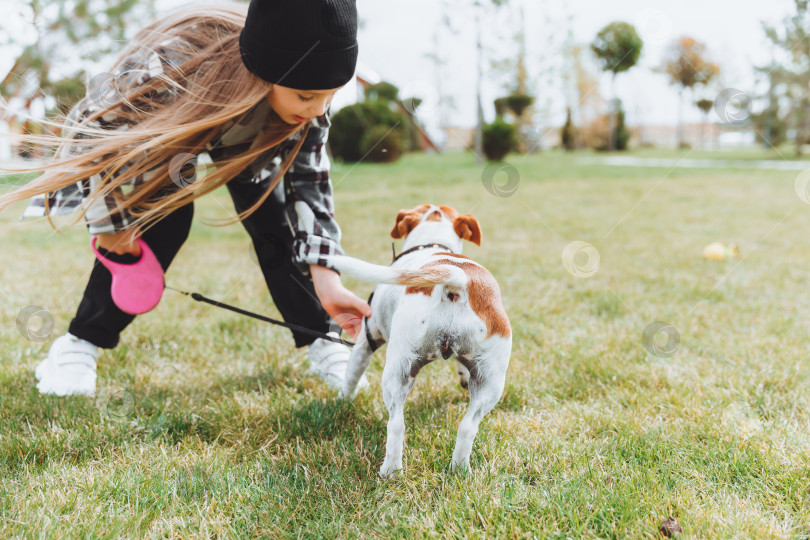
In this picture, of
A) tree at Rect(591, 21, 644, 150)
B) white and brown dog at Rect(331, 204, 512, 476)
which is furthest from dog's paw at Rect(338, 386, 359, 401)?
tree at Rect(591, 21, 644, 150)

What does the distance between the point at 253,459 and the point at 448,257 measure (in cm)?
90

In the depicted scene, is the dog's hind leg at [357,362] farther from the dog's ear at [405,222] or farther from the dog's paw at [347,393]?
the dog's ear at [405,222]

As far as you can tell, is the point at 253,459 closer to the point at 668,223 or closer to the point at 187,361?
the point at 187,361

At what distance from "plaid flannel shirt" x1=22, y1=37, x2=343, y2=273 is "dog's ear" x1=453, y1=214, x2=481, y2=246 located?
19.0 inches

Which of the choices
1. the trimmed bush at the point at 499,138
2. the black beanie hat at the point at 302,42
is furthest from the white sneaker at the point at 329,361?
the trimmed bush at the point at 499,138

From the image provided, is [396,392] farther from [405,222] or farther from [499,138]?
[499,138]

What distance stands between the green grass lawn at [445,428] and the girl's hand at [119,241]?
0.29 metres

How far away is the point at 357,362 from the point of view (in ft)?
7.14

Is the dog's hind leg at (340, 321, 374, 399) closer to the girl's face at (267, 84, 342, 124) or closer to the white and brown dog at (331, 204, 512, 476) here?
the white and brown dog at (331, 204, 512, 476)

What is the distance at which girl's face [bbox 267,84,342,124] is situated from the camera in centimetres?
201

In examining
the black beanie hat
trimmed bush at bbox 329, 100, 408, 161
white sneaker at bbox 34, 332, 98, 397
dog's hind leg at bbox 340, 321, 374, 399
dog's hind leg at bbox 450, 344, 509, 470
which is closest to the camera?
dog's hind leg at bbox 450, 344, 509, 470

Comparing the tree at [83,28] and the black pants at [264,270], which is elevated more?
the tree at [83,28]

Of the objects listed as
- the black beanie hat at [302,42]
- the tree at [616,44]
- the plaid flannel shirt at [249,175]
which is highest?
the tree at [616,44]

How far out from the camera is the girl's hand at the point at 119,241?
236 centimetres
